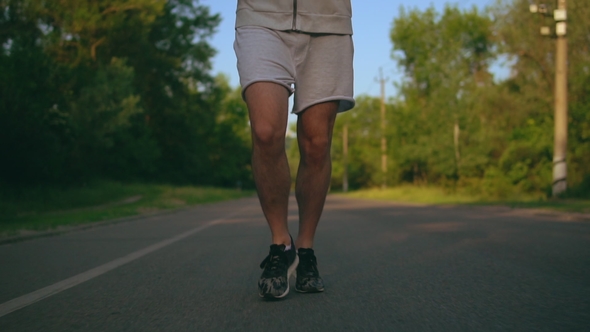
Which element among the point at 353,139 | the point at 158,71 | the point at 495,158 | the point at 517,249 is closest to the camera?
the point at 517,249

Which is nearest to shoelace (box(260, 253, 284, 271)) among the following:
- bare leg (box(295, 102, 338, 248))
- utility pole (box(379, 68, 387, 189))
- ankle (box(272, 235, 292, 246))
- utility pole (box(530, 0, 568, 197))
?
ankle (box(272, 235, 292, 246))

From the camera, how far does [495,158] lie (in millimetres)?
31953

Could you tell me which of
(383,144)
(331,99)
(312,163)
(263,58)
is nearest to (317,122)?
(331,99)

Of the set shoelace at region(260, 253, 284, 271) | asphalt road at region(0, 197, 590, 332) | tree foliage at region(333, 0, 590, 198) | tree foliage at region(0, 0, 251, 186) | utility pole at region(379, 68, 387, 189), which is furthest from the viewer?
utility pole at region(379, 68, 387, 189)

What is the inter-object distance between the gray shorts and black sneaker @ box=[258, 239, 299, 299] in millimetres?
827

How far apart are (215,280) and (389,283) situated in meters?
1.07

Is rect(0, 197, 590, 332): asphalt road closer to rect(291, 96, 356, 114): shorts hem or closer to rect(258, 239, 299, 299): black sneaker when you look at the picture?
rect(258, 239, 299, 299): black sneaker

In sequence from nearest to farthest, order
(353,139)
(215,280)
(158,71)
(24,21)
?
(215,280)
(24,21)
(158,71)
(353,139)

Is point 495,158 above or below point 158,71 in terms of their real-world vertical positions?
below

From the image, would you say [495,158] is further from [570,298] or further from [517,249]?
[570,298]

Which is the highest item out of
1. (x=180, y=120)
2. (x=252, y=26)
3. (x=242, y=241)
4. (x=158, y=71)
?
(x=158, y=71)

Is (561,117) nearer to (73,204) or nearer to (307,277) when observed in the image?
(307,277)

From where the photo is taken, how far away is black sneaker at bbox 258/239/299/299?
10.0 feet

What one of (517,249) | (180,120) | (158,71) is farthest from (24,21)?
(517,249)
